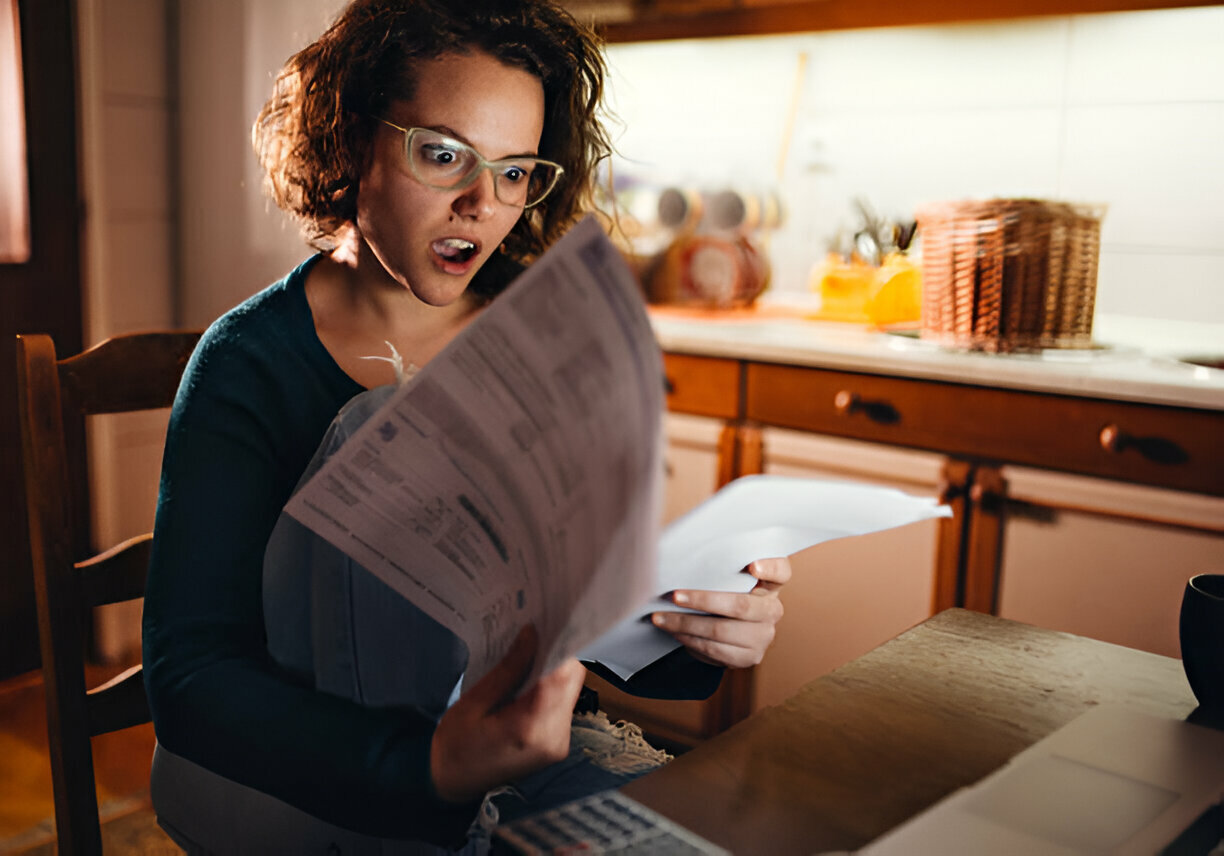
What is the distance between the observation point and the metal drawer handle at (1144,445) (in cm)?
152

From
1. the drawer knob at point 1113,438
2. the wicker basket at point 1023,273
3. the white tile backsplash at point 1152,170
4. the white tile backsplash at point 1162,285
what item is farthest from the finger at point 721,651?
the white tile backsplash at point 1152,170

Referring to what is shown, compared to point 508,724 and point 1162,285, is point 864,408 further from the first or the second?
point 508,724

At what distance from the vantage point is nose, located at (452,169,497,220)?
757mm

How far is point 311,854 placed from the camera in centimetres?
73

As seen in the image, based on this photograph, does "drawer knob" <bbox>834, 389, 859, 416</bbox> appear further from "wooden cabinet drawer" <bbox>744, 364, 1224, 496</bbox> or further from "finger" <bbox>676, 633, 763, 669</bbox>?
"finger" <bbox>676, 633, 763, 669</bbox>

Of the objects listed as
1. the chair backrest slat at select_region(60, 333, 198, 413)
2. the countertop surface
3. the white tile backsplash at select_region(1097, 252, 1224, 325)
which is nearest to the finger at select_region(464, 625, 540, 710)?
the chair backrest slat at select_region(60, 333, 198, 413)

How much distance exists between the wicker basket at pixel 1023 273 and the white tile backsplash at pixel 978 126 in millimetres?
404

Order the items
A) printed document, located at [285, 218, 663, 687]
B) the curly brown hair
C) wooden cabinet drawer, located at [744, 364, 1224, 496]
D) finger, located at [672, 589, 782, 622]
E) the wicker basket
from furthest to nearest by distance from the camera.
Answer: the wicker basket → wooden cabinet drawer, located at [744, 364, 1224, 496] → the curly brown hair → finger, located at [672, 589, 782, 622] → printed document, located at [285, 218, 663, 687]

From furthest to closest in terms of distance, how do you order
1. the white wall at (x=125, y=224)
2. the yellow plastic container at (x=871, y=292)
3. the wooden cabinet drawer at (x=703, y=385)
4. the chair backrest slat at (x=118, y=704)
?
1. the white wall at (x=125, y=224)
2. the yellow plastic container at (x=871, y=292)
3. the wooden cabinet drawer at (x=703, y=385)
4. the chair backrest slat at (x=118, y=704)

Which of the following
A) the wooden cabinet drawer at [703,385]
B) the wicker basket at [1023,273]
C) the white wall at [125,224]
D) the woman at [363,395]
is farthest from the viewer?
the white wall at [125,224]

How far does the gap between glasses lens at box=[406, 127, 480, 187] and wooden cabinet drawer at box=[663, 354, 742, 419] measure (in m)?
1.26

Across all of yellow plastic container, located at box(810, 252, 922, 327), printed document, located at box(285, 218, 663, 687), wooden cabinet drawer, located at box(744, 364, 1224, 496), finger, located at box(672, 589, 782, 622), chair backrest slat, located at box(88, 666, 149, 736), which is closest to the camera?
printed document, located at box(285, 218, 663, 687)

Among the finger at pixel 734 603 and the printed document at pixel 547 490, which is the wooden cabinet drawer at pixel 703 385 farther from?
the printed document at pixel 547 490

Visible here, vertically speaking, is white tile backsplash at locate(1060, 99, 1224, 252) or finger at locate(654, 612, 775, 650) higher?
white tile backsplash at locate(1060, 99, 1224, 252)
